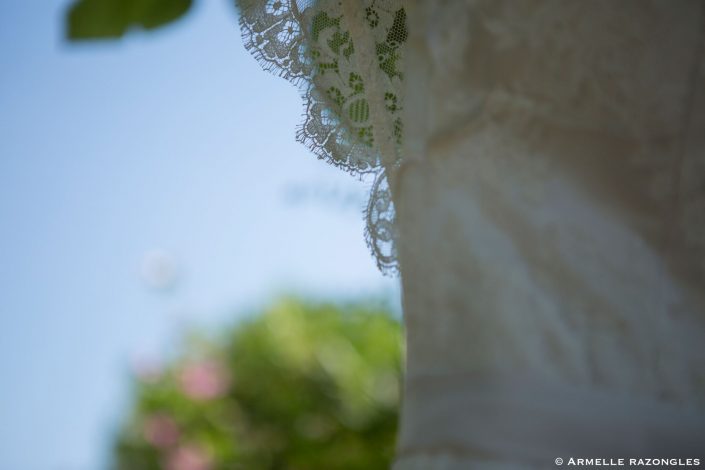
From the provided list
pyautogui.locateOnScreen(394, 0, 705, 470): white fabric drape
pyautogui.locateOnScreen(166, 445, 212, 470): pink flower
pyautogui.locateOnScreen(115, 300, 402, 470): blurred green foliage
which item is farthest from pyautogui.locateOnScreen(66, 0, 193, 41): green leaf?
pyautogui.locateOnScreen(166, 445, 212, 470): pink flower

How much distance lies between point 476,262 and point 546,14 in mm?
223

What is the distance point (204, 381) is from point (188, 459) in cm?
55

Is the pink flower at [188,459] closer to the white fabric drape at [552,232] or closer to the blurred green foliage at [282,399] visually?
the blurred green foliage at [282,399]

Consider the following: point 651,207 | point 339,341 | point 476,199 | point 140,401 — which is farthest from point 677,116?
point 140,401

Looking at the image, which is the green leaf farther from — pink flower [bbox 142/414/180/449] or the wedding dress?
pink flower [bbox 142/414/180/449]

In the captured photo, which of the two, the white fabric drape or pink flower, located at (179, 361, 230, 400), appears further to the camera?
pink flower, located at (179, 361, 230, 400)


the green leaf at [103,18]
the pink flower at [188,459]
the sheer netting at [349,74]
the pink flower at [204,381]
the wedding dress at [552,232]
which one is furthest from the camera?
the pink flower at [204,381]

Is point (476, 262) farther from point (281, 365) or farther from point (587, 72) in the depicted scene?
point (281, 365)

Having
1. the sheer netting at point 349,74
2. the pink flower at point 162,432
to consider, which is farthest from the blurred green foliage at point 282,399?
the sheer netting at point 349,74

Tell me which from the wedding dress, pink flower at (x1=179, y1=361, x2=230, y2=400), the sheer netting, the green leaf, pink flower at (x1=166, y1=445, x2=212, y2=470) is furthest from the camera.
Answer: pink flower at (x1=179, y1=361, x2=230, y2=400)

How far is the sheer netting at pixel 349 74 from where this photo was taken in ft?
2.96

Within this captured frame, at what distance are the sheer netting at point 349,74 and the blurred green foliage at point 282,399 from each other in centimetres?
398

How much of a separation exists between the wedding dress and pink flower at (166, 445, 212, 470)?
4.59m

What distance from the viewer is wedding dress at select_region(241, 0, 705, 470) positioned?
0.49 m
